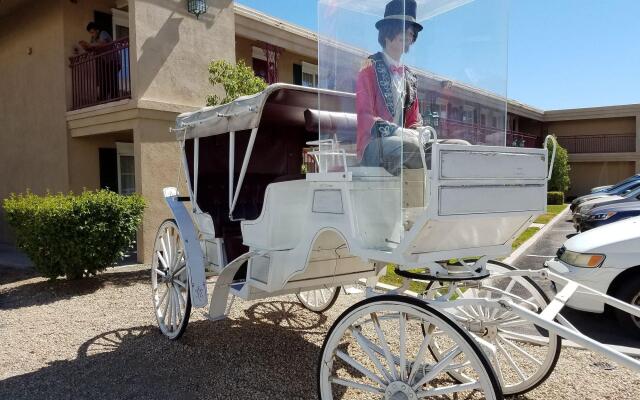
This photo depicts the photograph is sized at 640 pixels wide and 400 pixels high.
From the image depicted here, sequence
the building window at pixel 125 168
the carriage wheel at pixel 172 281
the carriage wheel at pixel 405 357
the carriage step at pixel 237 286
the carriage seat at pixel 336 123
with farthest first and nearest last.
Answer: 1. the building window at pixel 125 168
2. the carriage wheel at pixel 172 281
3. the carriage step at pixel 237 286
4. the carriage seat at pixel 336 123
5. the carriage wheel at pixel 405 357

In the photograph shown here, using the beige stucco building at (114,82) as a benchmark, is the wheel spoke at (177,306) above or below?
below

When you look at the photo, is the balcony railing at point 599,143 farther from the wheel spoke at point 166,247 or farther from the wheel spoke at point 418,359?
the wheel spoke at point 418,359

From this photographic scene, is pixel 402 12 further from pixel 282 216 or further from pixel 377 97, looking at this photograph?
pixel 282 216

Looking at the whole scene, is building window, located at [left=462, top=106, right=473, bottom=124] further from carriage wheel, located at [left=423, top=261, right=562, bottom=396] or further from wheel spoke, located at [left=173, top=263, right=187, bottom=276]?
wheel spoke, located at [left=173, top=263, right=187, bottom=276]

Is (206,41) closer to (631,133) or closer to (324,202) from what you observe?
(324,202)

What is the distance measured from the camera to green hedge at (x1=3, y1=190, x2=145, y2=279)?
691 centimetres

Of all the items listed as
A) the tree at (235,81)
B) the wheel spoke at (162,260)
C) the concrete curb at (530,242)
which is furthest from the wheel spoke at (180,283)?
the concrete curb at (530,242)

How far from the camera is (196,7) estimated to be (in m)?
9.63

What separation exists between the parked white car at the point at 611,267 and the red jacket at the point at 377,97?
2.72 m

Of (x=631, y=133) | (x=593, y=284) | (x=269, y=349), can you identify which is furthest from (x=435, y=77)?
(x=631, y=133)

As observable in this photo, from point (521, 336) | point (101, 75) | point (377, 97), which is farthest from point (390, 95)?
point (101, 75)

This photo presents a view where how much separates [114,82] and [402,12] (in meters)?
8.48

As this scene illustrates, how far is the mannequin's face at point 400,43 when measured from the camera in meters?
2.98

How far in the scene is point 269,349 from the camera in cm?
461
